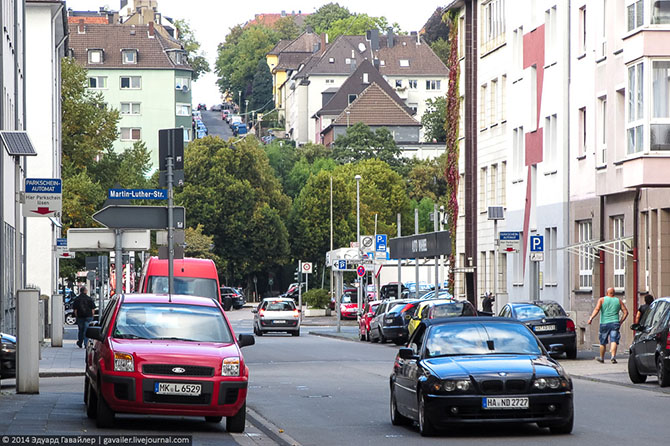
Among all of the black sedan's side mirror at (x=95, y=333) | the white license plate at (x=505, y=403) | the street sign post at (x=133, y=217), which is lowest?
the white license plate at (x=505, y=403)

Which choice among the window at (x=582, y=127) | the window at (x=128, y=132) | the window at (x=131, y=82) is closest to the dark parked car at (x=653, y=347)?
the window at (x=582, y=127)

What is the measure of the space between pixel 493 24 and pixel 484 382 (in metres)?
45.8

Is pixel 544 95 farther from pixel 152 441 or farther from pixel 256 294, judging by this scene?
pixel 256 294

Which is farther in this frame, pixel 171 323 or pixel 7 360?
pixel 7 360

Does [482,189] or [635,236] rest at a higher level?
[482,189]

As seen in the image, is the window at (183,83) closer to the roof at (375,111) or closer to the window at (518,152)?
the roof at (375,111)

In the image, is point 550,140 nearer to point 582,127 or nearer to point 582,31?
point 582,127

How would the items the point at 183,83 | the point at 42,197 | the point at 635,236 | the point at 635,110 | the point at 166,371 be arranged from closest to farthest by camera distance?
the point at 166,371, the point at 42,197, the point at 635,110, the point at 635,236, the point at 183,83

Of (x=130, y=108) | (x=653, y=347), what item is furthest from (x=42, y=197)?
A: (x=130, y=108)

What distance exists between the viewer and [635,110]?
121ft

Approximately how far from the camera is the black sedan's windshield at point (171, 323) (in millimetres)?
17062

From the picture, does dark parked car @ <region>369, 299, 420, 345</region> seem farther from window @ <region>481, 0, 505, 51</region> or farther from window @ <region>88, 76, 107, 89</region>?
window @ <region>88, 76, 107, 89</region>

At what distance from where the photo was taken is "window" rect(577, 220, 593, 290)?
1772 inches

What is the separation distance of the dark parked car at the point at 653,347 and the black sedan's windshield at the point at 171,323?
10.3 meters
